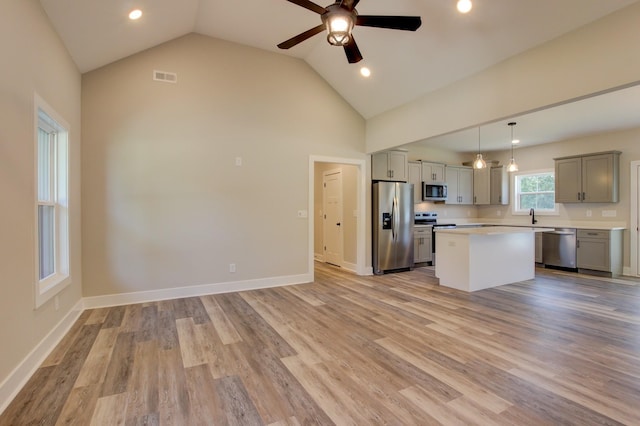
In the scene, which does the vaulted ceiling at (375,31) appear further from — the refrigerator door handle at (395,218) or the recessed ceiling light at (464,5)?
the refrigerator door handle at (395,218)

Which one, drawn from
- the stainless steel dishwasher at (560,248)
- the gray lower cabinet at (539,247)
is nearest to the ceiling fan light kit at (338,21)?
the stainless steel dishwasher at (560,248)

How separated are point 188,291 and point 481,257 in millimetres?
4481

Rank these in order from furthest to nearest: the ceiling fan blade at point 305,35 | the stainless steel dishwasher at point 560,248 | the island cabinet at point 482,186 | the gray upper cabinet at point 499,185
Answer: the island cabinet at point 482,186 < the gray upper cabinet at point 499,185 < the stainless steel dishwasher at point 560,248 < the ceiling fan blade at point 305,35

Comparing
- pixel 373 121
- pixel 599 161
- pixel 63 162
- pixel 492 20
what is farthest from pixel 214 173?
pixel 599 161

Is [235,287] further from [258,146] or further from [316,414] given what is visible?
[316,414]

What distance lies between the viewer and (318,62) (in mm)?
5316

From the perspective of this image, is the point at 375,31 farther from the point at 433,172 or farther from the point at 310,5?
the point at 433,172

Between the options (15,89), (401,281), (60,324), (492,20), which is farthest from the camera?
(401,281)

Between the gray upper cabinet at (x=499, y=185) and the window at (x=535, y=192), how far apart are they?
234 millimetres

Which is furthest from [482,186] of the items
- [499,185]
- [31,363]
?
[31,363]

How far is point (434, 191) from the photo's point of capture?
7.53 metres

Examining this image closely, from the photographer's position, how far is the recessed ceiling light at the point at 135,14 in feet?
10.8

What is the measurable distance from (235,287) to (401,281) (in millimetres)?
2852

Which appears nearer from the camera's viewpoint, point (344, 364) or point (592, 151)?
point (344, 364)
